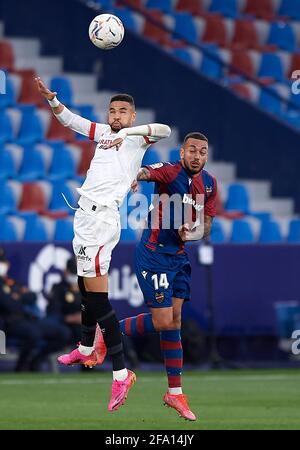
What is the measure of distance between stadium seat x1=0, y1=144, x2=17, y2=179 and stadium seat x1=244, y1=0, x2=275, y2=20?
17.9 ft

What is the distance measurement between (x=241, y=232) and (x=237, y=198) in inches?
27.4

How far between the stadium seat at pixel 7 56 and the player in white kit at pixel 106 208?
8.87 meters

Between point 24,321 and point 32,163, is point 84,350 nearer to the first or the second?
point 24,321

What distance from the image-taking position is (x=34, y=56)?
62.6 ft

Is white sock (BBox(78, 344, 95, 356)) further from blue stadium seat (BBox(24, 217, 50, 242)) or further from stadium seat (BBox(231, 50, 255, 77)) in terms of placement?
stadium seat (BBox(231, 50, 255, 77))

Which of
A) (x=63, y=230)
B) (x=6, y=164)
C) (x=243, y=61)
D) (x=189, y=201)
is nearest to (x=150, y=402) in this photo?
(x=189, y=201)

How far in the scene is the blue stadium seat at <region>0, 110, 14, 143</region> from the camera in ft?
58.1

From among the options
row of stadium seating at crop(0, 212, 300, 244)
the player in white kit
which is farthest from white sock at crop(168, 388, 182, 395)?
row of stadium seating at crop(0, 212, 300, 244)

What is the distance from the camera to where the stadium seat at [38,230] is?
16.7 metres

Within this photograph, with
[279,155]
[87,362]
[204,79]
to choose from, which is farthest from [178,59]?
[87,362]

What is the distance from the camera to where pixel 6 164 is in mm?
17391

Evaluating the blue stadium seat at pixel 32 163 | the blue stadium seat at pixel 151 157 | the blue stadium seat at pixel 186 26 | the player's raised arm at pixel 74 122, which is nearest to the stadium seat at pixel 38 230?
the blue stadium seat at pixel 32 163

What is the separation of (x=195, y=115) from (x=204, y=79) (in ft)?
1.67

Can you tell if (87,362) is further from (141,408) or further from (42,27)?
(42,27)
